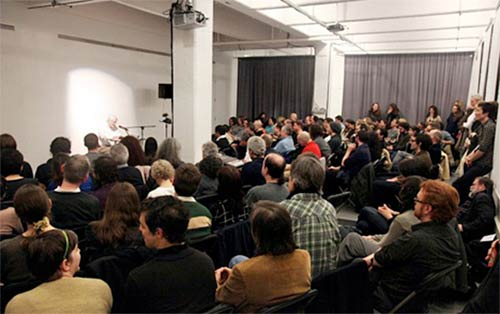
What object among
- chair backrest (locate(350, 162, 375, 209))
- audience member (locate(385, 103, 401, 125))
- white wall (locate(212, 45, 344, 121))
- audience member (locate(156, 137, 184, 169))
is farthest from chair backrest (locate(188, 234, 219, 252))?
audience member (locate(385, 103, 401, 125))

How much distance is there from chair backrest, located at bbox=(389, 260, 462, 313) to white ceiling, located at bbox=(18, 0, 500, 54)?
196 inches

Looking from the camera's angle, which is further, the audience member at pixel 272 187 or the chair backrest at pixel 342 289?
the audience member at pixel 272 187

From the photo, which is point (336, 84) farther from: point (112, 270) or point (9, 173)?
point (112, 270)

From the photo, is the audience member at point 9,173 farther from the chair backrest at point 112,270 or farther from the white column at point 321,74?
the white column at point 321,74

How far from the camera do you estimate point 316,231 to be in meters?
2.15

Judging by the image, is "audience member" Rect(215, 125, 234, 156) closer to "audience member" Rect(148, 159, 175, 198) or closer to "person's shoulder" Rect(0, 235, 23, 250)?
"audience member" Rect(148, 159, 175, 198)

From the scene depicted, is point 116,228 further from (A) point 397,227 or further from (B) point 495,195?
(B) point 495,195

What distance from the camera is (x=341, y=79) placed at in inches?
464

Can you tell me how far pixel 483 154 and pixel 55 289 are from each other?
14.8ft

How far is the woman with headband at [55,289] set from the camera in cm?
137

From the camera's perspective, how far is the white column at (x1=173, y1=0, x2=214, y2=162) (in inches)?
210

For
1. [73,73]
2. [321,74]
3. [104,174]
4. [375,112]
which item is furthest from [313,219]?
[375,112]

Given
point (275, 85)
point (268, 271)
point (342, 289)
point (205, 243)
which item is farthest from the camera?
point (275, 85)

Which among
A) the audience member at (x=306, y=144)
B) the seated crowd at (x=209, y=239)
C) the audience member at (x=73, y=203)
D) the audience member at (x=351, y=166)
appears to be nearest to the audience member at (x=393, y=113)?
the audience member at (x=351, y=166)
